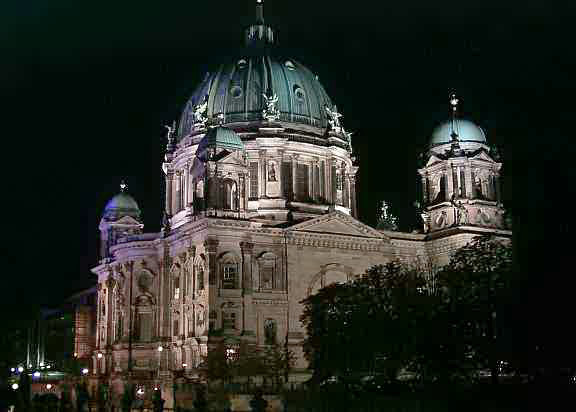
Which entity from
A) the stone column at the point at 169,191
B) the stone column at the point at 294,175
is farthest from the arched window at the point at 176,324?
the stone column at the point at 294,175

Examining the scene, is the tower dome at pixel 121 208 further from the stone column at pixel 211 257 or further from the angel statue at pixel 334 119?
the stone column at pixel 211 257

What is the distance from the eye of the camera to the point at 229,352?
73.0 meters

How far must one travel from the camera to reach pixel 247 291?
7669 cm

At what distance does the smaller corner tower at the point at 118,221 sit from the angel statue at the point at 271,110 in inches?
766

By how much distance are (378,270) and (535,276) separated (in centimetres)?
2201

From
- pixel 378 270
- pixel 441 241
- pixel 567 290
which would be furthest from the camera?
pixel 441 241

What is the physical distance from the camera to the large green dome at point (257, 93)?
92188mm

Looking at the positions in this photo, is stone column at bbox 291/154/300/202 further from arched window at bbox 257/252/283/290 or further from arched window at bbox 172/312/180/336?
Answer: arched window at bbox 172/312/180/336

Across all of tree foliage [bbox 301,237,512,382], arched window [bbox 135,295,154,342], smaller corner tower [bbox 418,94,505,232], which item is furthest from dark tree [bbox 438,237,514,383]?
arched window [bbox 135,295,154,342]

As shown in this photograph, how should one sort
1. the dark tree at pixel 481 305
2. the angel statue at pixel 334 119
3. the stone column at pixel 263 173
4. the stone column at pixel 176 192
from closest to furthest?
the dark tree at pixel 481 305, the stone column at pixel 263 173, the stone column at pixel 176 192, the angel statue at pixel 334 119

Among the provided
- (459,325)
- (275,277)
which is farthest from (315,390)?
(275,277)

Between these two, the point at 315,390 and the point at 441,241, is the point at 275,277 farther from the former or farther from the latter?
the point at 315,390

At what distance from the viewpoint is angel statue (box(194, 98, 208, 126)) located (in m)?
92.1

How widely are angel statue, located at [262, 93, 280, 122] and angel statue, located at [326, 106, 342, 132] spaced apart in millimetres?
6369
